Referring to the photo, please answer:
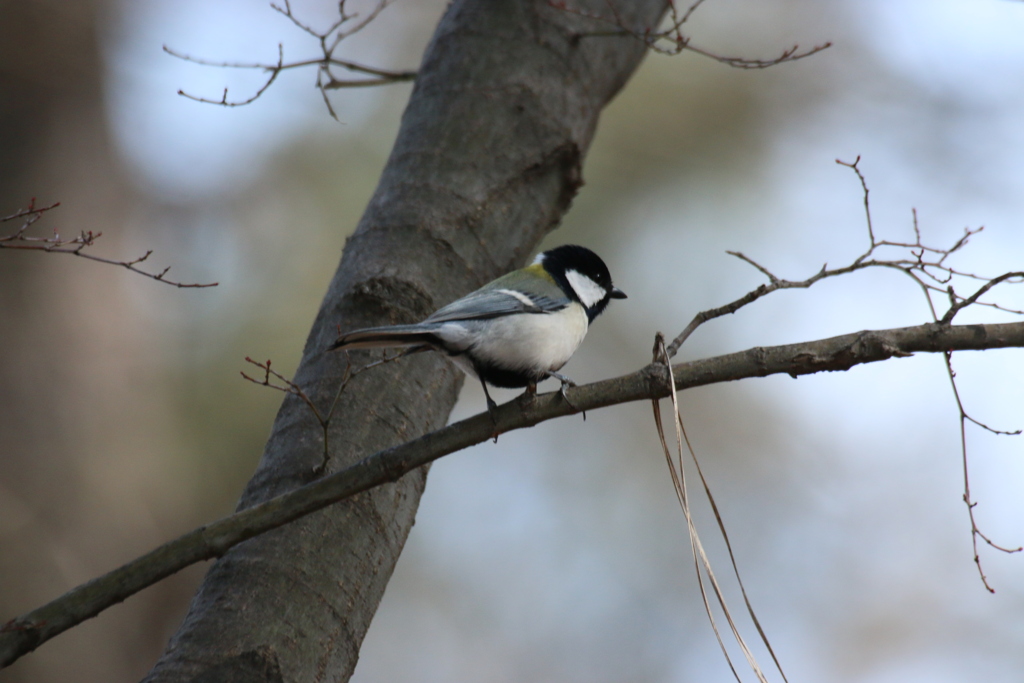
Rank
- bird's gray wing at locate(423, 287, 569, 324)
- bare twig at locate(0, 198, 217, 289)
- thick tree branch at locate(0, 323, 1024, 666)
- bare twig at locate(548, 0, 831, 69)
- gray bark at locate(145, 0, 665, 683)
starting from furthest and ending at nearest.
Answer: bare twig at locate(548, 0, 831, 69) → bird's gray wing at locate(423, 287, 569, 324) → gray bark at locate(145, 0, 665, 683) → bare twig at locate(0, 198, 217, 289) → thick tree branch at locate(0, 323, 1024, 666)

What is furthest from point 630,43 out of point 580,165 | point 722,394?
point 722,394

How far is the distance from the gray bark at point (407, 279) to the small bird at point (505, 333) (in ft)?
0.66

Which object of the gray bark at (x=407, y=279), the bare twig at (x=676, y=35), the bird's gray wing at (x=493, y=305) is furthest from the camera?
the bare twig at (x=676, y=35)

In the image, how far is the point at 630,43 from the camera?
389cm

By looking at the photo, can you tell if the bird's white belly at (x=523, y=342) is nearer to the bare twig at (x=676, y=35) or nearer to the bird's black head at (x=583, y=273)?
the bird's black head at (x=583, y=273)

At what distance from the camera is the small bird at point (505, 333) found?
2199mm

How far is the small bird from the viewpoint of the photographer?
220 cm

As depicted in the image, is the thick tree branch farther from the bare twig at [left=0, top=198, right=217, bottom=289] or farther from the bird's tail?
the bare twig at [left=0, top=198, right=217, bottom=289]

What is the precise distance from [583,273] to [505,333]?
93 centimetres

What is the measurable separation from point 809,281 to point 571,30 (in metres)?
2.12

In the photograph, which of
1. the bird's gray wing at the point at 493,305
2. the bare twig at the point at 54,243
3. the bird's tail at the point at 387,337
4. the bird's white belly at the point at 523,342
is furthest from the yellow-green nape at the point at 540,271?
the bare twig at the point at 54,243

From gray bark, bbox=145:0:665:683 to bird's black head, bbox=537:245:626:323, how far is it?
0.47 feet

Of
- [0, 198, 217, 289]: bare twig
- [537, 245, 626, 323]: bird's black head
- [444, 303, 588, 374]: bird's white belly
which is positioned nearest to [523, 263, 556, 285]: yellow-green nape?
[537, 245, 626, 323]: bird's black head

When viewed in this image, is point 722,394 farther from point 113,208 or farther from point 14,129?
point 14,129
